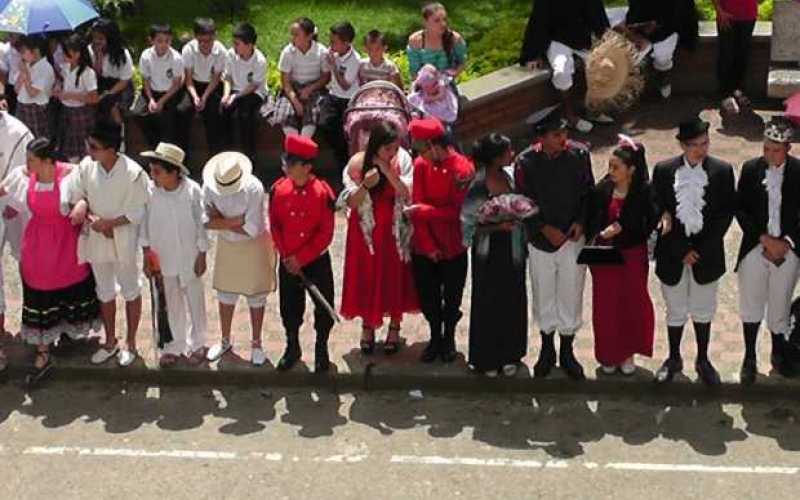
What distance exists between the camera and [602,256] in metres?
10.3

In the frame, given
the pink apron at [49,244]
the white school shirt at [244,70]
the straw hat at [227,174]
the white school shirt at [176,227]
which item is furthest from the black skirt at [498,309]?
the white school shirt at [244,70]

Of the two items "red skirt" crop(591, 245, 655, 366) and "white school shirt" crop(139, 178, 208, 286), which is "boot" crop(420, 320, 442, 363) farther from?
"white school shirt" crop(139, 178, 208, 286)

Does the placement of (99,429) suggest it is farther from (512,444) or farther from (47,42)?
(47,42)

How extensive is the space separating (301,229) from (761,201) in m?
2.94

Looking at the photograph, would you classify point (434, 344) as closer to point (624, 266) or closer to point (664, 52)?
point (624, 266)

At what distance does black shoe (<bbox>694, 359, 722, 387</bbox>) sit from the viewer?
34.3ft

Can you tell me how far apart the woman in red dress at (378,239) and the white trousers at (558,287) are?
0.88 m

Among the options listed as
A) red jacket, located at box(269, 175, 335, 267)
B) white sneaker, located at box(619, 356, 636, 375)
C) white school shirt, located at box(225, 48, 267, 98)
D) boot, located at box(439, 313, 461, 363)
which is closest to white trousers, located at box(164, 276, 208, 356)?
red jacket, located at box(269, 175, 335, 267)

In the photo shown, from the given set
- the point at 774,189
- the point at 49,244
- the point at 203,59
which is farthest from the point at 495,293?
the point at 203,59

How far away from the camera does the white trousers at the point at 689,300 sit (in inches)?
407

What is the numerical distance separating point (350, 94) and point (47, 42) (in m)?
2.61

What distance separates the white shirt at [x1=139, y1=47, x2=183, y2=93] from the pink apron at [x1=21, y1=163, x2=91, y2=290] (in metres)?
3.44

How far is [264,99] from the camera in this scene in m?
14.3

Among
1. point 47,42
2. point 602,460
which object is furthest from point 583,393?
point 47,42
